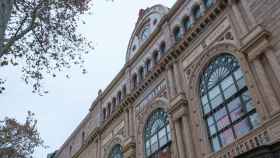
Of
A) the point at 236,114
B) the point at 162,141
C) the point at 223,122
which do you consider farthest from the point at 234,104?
the point at 162,141

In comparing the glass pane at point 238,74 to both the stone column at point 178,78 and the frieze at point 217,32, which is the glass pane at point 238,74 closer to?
the frieze at point 217,32

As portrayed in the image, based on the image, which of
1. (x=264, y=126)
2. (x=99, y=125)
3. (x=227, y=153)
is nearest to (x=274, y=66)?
(x=264, y=126)

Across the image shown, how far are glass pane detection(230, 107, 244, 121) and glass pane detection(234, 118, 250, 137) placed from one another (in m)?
0.37

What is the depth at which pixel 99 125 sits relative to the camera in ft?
102

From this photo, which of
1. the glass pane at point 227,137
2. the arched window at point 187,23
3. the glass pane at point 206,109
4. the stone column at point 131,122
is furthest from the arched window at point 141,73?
the glass pane at point 227,137

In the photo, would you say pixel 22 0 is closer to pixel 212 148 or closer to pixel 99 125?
pixel 212 148

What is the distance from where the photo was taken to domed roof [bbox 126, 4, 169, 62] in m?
27.7

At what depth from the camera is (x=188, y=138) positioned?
57.0ft

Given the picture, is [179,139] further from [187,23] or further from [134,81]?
[134,81]

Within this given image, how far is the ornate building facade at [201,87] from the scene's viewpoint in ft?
45.4

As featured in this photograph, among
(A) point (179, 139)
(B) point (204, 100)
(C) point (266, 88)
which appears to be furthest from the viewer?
(A) point (179, 139)

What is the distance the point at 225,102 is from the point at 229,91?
2.05 ft

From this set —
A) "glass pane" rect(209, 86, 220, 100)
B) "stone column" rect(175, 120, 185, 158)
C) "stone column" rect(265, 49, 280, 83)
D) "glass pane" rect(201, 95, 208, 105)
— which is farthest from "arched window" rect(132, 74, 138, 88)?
"stone column" rect(265, 49, 280, 83)

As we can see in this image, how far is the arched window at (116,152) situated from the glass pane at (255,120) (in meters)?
13.9
